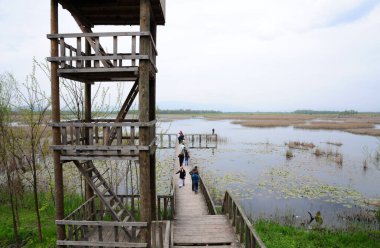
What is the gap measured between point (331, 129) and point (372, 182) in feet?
151

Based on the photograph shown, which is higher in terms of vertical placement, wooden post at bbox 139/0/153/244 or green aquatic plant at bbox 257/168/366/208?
wooden post at bbox 139/0/153/244

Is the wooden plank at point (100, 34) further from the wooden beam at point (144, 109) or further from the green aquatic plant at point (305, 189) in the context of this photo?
the green aquatic plant at point (305, 189)

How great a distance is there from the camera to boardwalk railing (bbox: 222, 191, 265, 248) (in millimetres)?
7646

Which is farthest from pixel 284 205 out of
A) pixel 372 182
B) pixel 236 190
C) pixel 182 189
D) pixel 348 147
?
pixel 348 147

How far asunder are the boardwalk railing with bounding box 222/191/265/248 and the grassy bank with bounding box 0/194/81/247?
25.1 feet

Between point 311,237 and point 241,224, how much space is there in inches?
258

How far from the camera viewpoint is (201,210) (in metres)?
13.1

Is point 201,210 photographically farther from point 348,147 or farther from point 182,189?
point 348,147

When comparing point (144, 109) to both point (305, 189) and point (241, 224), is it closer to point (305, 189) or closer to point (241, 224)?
point (241, 224)

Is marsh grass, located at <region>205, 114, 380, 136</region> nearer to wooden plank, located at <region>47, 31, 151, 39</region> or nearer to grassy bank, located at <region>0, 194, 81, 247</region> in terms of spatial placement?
grassy bank, located at <region>0, 194, 81, 247</region>

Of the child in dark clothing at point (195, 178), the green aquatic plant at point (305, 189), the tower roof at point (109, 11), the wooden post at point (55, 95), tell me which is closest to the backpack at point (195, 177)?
the child in dark clothing at point (195, 178)

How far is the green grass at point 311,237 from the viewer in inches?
512

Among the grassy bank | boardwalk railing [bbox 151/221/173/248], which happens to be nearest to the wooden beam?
boardwalk railing [bbox 151/221/173/248]

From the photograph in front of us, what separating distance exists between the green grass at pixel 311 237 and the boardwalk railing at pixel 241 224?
3.27 m
